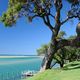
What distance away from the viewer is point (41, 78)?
25.3 meters

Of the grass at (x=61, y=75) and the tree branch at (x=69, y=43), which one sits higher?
the tree branch at (x=69, y=43)

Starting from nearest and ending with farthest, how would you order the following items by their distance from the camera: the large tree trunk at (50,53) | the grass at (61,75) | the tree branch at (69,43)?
1. the grass at (61,75)
2. the large tree trunk at (50,53)
3. the tree branch at (69,43)

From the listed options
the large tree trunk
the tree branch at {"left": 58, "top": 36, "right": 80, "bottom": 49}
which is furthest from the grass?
the tree branch at {"left": 58, "top": 36, "right": 80, "bottom": 49}

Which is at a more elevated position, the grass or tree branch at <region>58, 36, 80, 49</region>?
tree branch at <region>58, 36, 80, 49</region>

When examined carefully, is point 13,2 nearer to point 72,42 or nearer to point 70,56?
point 72,42

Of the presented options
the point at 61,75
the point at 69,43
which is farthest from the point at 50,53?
the point at 61,75

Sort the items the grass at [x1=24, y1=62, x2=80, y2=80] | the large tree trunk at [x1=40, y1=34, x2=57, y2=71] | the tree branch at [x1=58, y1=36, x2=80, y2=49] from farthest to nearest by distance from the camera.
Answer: the tree branch at [x1=58, y1=36, x2=80, y2=49] → the large tree trunk at [x1=40, y1=34, x2=57, y2=71] → the grass at [x1=24, y1=62, x2=80, y2=80]

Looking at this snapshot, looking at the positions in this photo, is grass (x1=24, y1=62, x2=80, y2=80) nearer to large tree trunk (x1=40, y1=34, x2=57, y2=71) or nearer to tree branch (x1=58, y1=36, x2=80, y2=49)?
large tree trunk (x1=40, y1=34, x2=57, y2=71)

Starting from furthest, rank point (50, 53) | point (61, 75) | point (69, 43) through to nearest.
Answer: point (69, 43) < point (50, 53) < point (61, 75)

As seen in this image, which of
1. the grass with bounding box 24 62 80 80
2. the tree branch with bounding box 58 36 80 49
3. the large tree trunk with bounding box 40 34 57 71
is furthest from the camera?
the tree branch with bounding box 58 36 80 49

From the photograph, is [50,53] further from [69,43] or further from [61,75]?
[61,75]

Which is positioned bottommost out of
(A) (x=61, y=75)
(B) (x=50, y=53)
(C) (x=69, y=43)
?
(A) (x=61, y=75)

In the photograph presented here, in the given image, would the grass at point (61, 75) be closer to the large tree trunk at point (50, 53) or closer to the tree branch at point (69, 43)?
the large tree trunk at point (50, 53)

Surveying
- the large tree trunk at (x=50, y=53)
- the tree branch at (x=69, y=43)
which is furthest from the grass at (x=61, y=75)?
the tree branch at (x=69, y=43)
